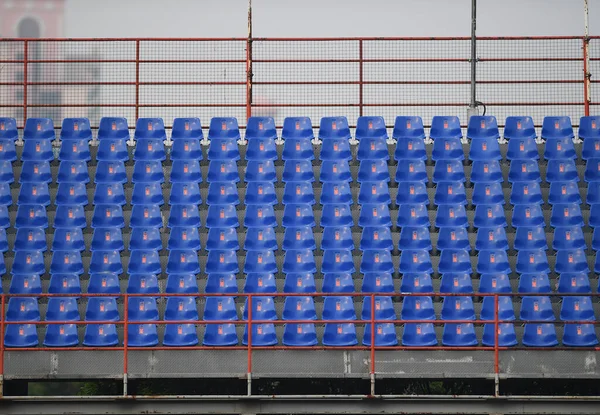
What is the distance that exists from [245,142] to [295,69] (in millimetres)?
1476

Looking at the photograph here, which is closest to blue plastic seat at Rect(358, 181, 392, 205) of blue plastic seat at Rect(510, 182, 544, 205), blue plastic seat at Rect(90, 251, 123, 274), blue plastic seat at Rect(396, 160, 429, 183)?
blue plastic seat at Rect(396, 160, 429, 183)

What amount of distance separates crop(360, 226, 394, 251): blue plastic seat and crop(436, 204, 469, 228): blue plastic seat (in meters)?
0.46

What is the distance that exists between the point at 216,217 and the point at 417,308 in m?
3.11

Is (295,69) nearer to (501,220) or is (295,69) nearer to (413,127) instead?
(413,127)

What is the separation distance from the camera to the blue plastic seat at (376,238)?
1417cm

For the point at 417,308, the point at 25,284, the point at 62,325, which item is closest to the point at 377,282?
the point at 417,308

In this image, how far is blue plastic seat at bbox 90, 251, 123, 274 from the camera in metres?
13.9

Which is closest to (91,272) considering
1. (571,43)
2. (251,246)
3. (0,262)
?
(0,262)

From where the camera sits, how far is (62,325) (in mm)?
13227

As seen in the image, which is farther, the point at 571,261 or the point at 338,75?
the point at 338,75

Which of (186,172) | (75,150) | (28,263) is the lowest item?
(28,263)

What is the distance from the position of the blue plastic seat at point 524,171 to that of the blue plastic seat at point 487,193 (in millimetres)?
351

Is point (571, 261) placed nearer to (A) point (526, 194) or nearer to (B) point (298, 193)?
(A) point (526, 194)

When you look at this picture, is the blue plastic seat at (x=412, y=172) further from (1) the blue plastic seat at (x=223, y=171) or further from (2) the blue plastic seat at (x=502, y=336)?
(2) the blue plastic seat at (x=502, y=336)
